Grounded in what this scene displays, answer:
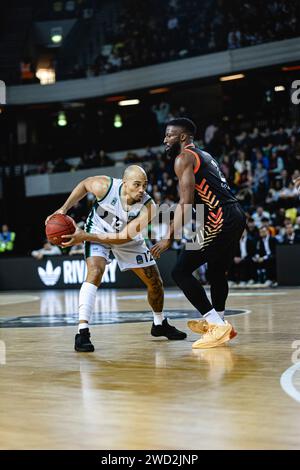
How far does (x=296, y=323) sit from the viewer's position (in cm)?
895

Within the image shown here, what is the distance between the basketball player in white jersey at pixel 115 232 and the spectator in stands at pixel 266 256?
10229 millimetres

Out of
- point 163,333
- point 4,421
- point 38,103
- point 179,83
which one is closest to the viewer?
point 4,421

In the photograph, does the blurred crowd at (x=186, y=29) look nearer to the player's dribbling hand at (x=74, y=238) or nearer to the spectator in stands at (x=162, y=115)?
the spectator in stands at (x=162, y=115)

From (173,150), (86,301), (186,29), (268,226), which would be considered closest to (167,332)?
(86,301)

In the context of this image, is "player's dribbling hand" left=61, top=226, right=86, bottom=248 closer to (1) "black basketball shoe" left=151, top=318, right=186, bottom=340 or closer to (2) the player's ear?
(2) the player's ear

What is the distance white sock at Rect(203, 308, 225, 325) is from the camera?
7008mm

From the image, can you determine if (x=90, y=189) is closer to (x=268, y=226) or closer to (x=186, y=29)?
(x=268, y=226)

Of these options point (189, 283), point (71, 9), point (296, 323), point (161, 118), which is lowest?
point (296, 323)

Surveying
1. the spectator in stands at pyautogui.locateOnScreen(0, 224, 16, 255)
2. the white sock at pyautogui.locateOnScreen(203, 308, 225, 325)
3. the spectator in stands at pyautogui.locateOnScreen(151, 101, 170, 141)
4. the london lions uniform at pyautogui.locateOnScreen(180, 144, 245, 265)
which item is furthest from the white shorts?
the spectator in stands at pyautogui.locateOnScreen(151, 101, 170, 141)

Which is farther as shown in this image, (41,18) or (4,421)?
(41,18)

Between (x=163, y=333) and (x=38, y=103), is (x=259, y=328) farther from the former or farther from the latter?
(x=38, y=103)

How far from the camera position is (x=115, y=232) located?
24.3 ft
